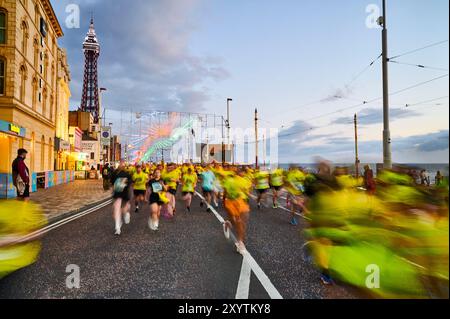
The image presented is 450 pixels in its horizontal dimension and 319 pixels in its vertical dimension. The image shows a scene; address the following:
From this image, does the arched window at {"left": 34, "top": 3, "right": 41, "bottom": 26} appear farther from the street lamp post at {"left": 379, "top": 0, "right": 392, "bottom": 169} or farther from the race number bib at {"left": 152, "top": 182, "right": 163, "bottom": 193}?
the street lamp post at {"left": 379, "top": 0, "right": 392, "bottom": 169}

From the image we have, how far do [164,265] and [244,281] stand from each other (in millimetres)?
1484

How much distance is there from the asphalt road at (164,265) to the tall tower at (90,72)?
337 feet

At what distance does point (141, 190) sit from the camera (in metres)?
10.3

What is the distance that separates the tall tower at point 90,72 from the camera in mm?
100438

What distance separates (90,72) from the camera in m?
101

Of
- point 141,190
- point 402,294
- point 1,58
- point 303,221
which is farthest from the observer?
point 1,58

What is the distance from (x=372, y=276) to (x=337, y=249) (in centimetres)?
47

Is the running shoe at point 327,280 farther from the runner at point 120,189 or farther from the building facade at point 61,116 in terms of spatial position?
the building facade at point 61,116

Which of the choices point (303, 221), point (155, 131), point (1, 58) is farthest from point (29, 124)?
point (155, 131)

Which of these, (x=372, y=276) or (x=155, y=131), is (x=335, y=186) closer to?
(x=372, y=276)

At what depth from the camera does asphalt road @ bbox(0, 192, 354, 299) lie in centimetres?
384

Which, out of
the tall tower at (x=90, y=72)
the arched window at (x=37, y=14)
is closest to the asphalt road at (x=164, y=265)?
the arched window at (x=37, y=14)

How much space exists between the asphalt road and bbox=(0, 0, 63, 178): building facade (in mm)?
12762

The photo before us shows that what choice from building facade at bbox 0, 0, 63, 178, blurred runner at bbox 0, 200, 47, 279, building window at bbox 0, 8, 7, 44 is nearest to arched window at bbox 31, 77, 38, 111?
building facade at bbox 0, 0, 63, 178
